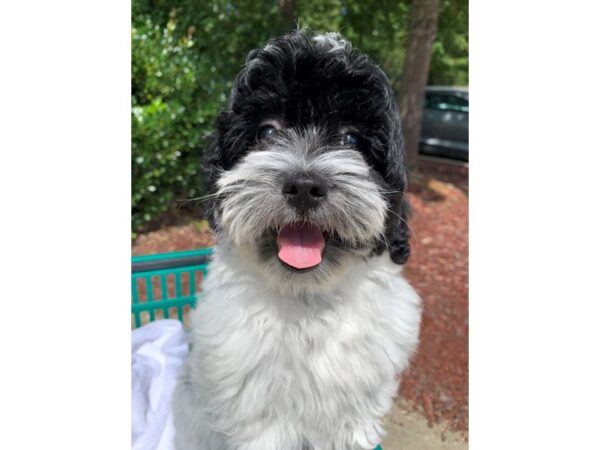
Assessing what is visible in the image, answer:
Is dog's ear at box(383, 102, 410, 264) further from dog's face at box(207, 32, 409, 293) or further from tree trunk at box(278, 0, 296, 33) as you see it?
tree trunk at box(278, 0, 296, 33)

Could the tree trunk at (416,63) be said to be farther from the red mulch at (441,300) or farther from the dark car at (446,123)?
the dark car at (446,123)

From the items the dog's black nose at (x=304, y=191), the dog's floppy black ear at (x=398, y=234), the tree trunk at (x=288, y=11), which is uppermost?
the tree trunk at (x=288, y=11)

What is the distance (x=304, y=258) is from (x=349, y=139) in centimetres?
48

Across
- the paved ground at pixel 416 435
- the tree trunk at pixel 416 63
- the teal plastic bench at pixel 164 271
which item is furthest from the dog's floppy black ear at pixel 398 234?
the tree trunk at pixel 416 63

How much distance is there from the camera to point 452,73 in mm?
9781

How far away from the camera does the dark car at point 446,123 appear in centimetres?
953

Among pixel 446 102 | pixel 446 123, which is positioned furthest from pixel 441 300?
pixel 446 102

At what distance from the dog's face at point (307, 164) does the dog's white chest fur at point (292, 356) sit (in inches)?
6.8

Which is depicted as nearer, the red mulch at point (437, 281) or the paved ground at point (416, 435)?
the paved ground at point (416, 435)

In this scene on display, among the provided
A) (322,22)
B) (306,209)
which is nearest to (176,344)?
(306,209)

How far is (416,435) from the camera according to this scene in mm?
3109

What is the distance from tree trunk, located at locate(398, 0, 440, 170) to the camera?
19.4 ft

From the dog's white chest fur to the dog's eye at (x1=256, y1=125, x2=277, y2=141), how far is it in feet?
1.54

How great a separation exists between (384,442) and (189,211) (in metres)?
3.41
